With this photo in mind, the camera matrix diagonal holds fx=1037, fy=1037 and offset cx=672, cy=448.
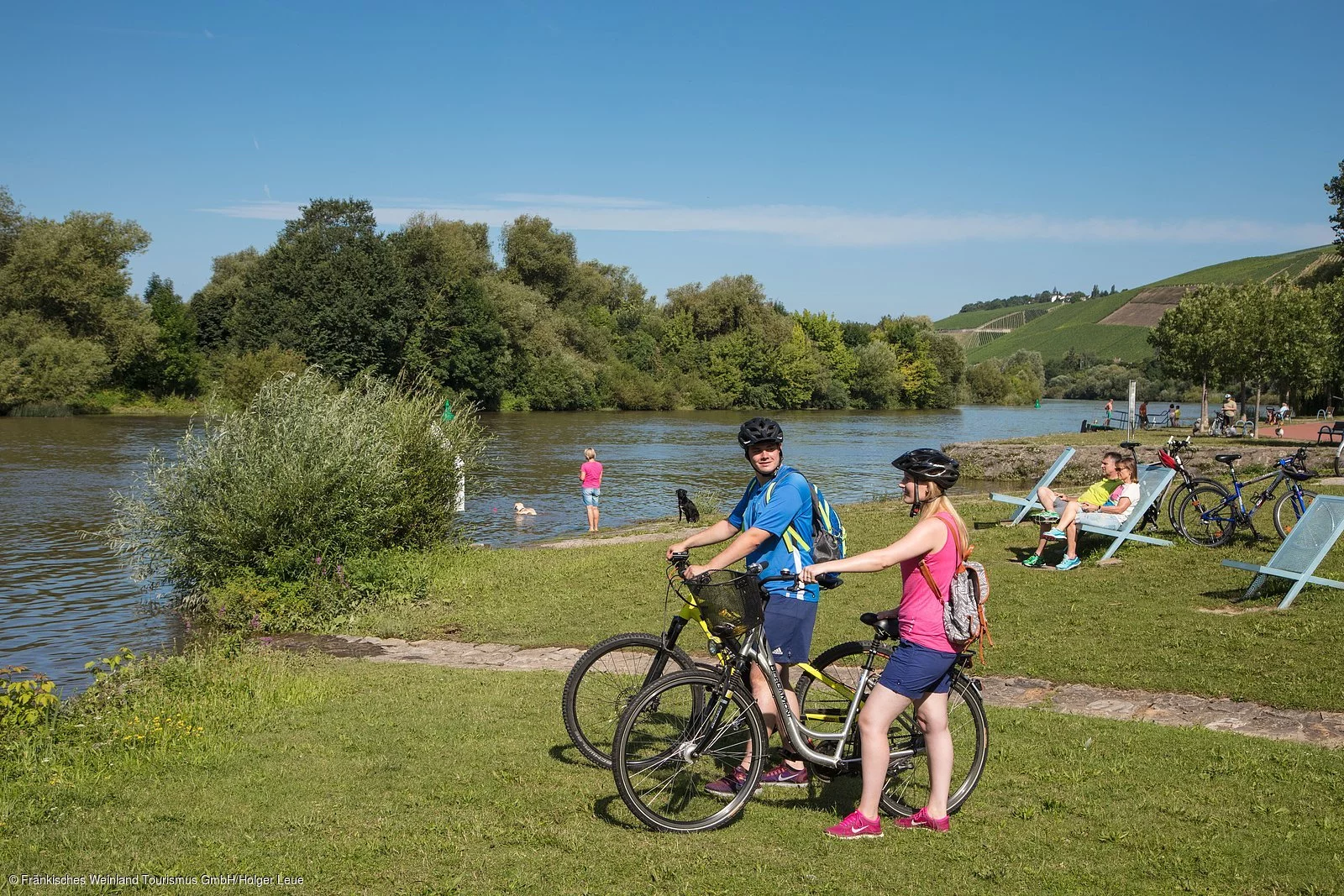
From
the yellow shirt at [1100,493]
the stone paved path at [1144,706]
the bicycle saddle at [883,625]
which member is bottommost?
the stone paved path at [1144,706]

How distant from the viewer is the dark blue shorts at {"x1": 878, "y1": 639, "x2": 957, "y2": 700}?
194 inches

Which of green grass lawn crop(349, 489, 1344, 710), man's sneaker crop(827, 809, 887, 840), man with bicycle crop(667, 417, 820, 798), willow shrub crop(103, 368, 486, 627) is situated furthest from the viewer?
willow shrub crop(103, 368, 486, 627)

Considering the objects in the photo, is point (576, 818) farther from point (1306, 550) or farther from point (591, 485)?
point (591, 485)

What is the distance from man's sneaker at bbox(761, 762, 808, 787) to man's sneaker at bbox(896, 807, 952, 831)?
655mm

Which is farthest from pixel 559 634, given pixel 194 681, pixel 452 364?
pixel 452 364

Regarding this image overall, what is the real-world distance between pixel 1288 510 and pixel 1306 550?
4.39m

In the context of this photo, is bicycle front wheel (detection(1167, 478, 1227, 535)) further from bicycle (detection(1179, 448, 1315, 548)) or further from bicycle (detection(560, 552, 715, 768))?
bicycle (detection(560, 552, 715, 768))

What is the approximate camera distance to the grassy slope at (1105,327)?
14412 cm

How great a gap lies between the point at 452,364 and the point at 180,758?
68849 millimetres

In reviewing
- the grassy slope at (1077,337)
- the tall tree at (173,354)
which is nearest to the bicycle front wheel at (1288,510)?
the tall tree at (173,354)

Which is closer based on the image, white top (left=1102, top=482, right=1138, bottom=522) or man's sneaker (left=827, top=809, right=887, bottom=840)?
man's sneaker (left=827, top=809, right=887, bottom=840)

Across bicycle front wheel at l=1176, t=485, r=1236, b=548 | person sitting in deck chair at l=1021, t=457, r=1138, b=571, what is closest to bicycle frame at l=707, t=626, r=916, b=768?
person sitting in deck chair at l=1021, t=457, r=1138, b=571

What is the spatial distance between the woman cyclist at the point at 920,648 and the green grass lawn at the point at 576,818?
244mm
